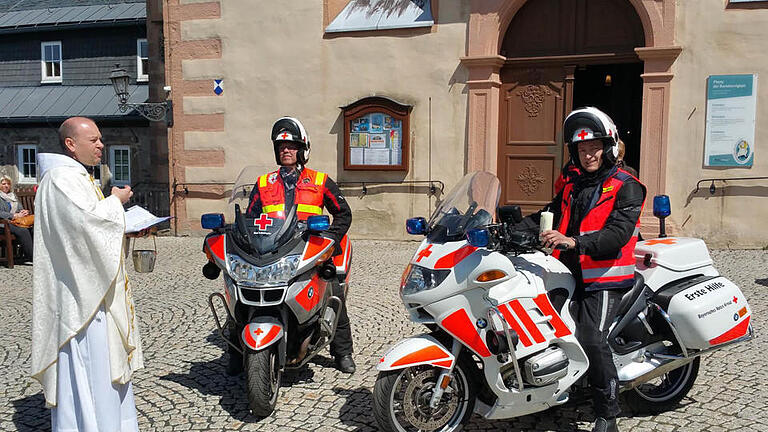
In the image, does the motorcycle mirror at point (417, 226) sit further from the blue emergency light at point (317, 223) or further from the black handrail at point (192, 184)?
the black handrail at point (192, 184)

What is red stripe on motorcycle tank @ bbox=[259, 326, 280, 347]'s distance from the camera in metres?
3.85

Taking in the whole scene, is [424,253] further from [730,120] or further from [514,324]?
[730,120]

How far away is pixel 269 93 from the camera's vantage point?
12.6 meters

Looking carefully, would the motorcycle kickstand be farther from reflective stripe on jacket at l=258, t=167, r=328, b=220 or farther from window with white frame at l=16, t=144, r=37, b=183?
window with white frame at l=16, t=144, r=37, b=183

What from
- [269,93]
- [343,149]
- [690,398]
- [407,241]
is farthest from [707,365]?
[269,93]

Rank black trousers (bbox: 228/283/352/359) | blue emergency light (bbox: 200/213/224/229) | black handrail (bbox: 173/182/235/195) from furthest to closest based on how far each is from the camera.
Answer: black handrail (bbox: 173/182/235/195) < black trousers (bbox: 228/283/352/359) < blue emergency light (bbox: 200/213/224/229)

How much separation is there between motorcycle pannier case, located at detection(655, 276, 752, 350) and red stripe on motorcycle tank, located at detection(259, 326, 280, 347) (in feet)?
6.96

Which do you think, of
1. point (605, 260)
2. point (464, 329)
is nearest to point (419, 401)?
point (464, 329)

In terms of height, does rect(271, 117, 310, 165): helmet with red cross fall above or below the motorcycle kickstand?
above

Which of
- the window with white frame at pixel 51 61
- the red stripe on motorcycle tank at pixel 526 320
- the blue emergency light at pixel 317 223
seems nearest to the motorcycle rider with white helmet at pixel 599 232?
the red stripe on motorcycle tank at pixel 526 320

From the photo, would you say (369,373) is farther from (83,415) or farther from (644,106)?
(644,106)

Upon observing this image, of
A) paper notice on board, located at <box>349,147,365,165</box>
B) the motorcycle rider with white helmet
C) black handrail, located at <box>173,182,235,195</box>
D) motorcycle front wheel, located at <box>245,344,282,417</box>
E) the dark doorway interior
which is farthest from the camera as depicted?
black handrail, located at <box>173,182,235,195</box>

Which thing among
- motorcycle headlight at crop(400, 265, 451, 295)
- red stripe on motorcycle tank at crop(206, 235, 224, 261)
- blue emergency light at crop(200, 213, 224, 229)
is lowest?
motorcycle headlight at crop(400, 265, 451, 295)

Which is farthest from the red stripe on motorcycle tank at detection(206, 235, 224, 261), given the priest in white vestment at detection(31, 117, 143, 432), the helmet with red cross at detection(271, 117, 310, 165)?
the priest in white vestment at detection(31, 117, 143, 432)
